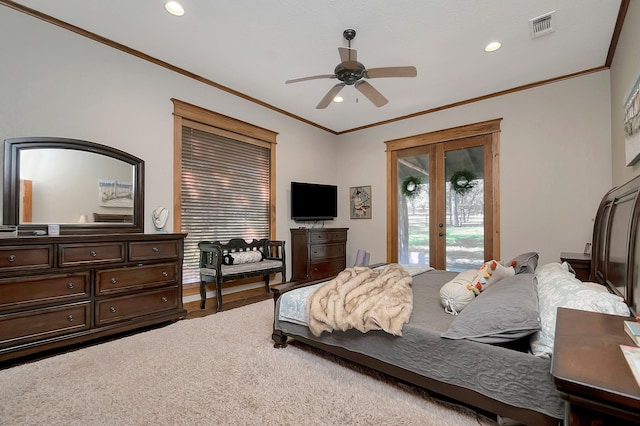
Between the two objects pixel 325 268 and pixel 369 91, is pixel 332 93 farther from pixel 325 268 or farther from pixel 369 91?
pixel 325 268

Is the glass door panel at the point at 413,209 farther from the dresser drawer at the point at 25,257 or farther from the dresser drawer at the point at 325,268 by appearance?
the dresser drawer at the point at 25,257

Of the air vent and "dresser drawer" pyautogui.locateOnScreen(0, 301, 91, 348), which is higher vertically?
the air vent

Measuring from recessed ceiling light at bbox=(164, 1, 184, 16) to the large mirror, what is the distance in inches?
57.6

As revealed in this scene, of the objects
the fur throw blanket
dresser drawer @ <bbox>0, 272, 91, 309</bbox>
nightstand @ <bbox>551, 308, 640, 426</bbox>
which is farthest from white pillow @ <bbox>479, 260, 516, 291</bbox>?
dresser drawer @ <bbox>0, 272, 91, 309</bbox>

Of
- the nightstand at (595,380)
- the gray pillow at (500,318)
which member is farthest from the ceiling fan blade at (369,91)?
the nightstand at (595,380)

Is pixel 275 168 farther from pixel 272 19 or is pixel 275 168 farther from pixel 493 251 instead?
pixel 493 251

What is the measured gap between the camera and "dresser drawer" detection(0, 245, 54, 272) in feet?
6.90

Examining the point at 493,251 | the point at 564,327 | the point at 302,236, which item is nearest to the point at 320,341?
the point at 564,327

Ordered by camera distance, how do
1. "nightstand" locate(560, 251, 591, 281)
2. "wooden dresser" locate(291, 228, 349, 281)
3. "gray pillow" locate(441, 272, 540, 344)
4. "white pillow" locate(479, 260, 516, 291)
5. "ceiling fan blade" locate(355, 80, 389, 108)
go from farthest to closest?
"wooden dresser" locate(291, 228, 349, 281) → "ceiling fan blade" locate(355, 80, 389, 108) → "nightstand" locate(560, 251, 591, 281) → "white pillow" locate(479, 260, 516, 291) → "gray pillow" locate(441, 272, 540, 344)

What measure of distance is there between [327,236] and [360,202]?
1082 mm

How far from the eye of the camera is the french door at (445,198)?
424 cm

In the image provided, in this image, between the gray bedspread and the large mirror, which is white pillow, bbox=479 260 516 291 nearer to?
the gray bedspread

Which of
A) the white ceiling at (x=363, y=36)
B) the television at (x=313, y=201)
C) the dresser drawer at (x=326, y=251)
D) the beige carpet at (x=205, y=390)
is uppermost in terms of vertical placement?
the white ceiling at (x=363, y=36)

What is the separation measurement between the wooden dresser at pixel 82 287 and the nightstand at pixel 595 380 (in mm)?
3113
